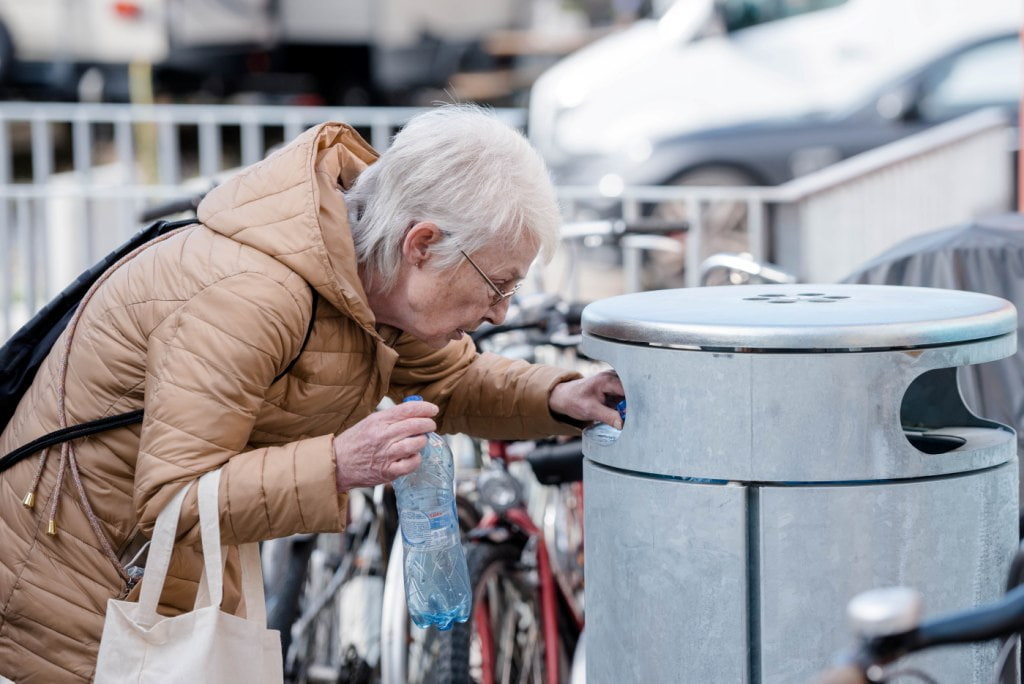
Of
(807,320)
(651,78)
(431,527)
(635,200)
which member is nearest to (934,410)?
(807,320)

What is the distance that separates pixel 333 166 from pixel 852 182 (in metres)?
4.75

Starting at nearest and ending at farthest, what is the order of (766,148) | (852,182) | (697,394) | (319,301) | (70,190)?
1. (697,394)
2. (319,301)
3. (852,182)
4. (70,190)
5. (766,148)

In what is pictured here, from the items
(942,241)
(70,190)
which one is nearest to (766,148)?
(70,190)

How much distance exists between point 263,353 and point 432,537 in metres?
0.62

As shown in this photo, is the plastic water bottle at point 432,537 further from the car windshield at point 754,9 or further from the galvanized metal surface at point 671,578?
the car windshield at point 754,9

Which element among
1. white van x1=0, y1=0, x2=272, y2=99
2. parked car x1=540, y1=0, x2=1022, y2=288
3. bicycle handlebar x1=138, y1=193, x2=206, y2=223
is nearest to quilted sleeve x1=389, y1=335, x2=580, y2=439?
→ bicycle handlebar x1=138, y1=193, x2=206, y2=223

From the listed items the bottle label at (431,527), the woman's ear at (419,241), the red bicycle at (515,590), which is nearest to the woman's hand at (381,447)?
the woman's ear at (419,241)

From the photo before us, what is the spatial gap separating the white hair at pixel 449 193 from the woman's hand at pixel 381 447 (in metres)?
0.33

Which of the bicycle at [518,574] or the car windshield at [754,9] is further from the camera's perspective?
the car windshield at [754,9]

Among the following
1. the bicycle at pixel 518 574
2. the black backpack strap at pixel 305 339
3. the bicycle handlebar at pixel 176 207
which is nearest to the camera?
the black backpack strap at pixel 305 339

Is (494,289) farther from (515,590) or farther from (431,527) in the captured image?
(515,590)

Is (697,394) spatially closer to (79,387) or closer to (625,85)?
(79,387)

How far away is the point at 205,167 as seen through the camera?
8180 millimetres

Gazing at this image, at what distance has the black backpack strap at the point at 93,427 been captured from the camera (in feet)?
7.50
